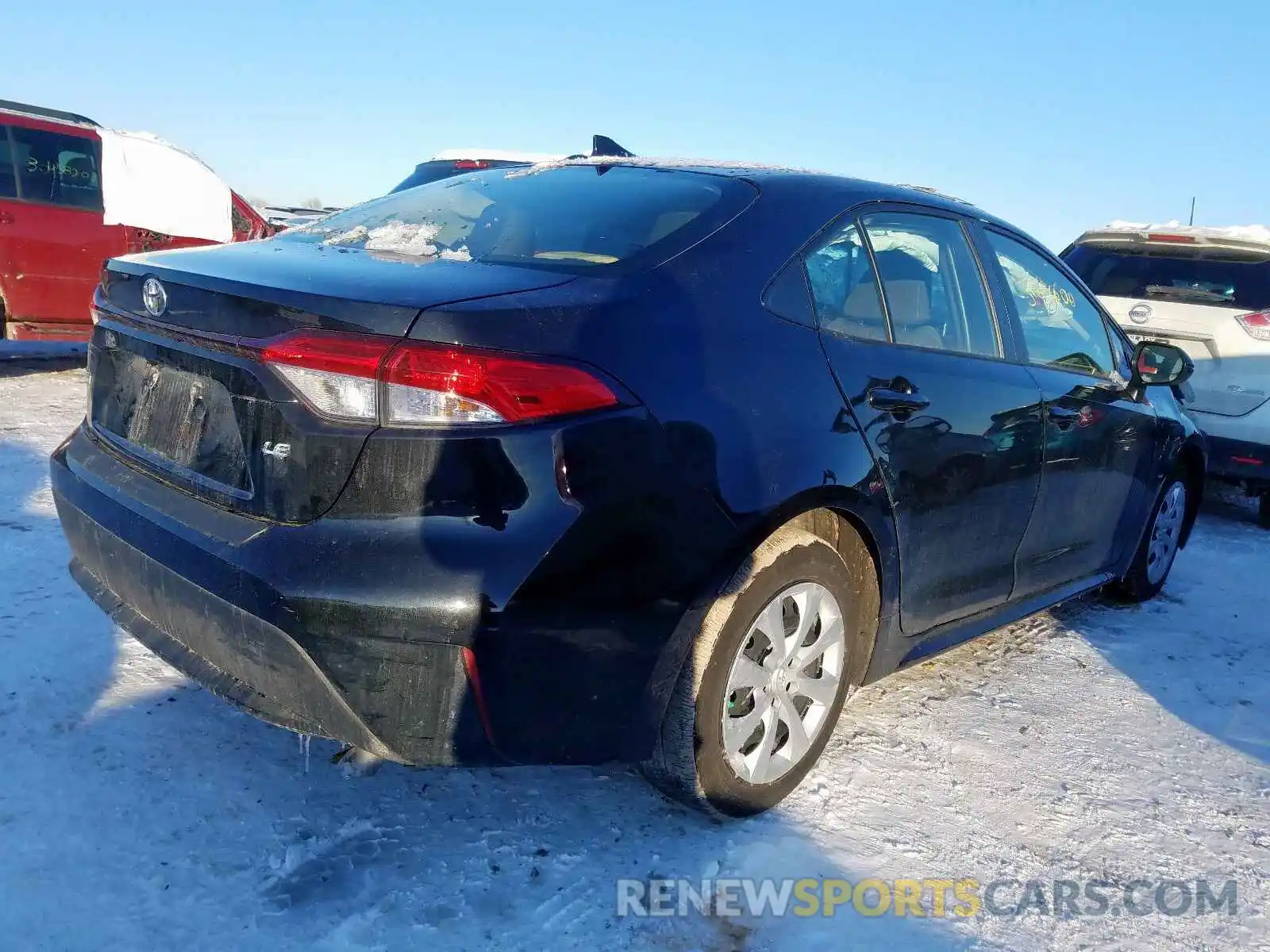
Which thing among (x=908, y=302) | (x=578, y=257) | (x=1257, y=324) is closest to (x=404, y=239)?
(x=578, y=257)

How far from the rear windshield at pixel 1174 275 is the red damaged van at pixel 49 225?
6421 millimetres

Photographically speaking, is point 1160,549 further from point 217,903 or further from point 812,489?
point 217,903

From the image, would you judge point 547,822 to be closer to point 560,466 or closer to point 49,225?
point 560,466

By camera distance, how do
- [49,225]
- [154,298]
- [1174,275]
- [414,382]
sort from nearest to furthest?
[414,382], [154,298], [1174,275], [49,225]

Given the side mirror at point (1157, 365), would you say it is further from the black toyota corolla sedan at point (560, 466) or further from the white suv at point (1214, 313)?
the white suv at point (1214, 313)

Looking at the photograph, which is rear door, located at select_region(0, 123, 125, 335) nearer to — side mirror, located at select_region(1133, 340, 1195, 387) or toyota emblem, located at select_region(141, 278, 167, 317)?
toyota emblem, located at select_region(141, 278, 167, 317)

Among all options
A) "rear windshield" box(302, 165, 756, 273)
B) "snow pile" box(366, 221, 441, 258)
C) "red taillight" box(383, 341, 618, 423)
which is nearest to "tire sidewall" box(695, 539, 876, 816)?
"red taillight" box(383, 341, 618, 423)

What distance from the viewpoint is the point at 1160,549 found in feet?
14.2

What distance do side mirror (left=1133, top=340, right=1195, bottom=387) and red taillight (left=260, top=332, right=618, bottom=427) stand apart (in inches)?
114

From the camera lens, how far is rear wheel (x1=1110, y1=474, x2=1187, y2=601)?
4.15 meters

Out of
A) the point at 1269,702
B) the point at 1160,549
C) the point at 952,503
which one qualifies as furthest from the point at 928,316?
the point at 1160,549

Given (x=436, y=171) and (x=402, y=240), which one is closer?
(x=402, y=240)

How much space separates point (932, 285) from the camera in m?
2.86

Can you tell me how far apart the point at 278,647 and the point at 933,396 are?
1783mm
